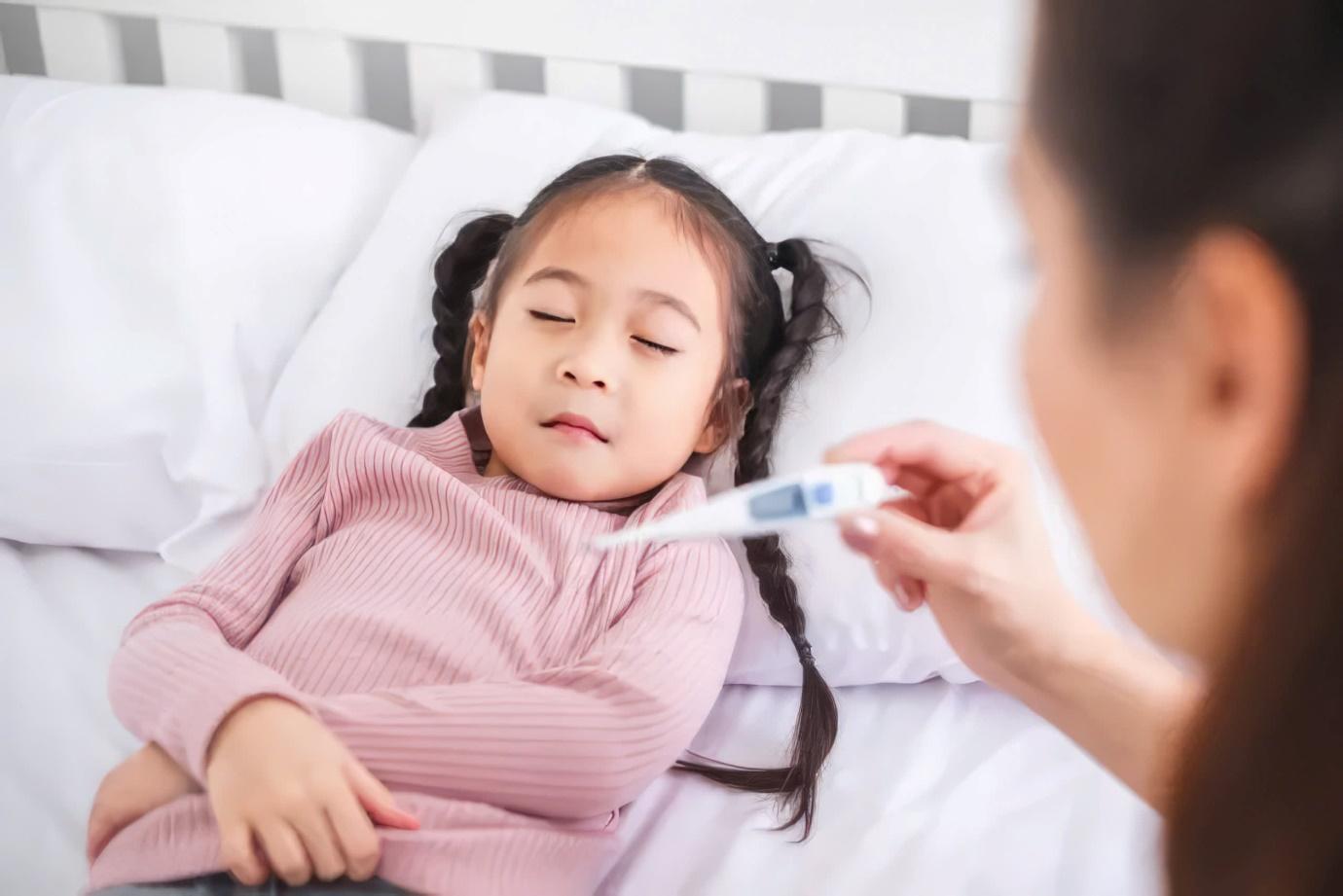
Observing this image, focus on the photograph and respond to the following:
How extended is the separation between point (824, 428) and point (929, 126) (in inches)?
23.5

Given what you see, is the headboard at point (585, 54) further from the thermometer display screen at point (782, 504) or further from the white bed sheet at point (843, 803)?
the thermometer display screen at point (782, 504)

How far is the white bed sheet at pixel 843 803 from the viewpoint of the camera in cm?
94

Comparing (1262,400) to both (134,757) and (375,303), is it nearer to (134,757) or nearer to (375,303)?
(134,757)

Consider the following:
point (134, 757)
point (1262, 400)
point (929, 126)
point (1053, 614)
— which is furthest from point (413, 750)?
point (929, 126)

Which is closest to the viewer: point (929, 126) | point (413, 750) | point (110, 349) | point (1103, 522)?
point (1103, 522)

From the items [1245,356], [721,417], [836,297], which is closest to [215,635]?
[721,417]

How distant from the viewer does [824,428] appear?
117cm

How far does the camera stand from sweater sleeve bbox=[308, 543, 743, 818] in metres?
0.88

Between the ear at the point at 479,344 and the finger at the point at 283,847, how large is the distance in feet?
1.63

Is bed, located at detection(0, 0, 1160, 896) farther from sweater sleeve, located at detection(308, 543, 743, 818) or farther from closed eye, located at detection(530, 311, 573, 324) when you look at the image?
closed eye, located at detection(530, 311, 573, 324)

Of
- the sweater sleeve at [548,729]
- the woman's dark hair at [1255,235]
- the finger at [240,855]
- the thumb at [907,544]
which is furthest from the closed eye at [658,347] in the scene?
the woman's dark hair at [1255,235]

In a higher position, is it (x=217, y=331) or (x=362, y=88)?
(x=362, y=88)

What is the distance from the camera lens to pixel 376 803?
0.83 m

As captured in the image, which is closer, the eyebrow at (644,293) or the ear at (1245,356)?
the ear at (1245,356)
